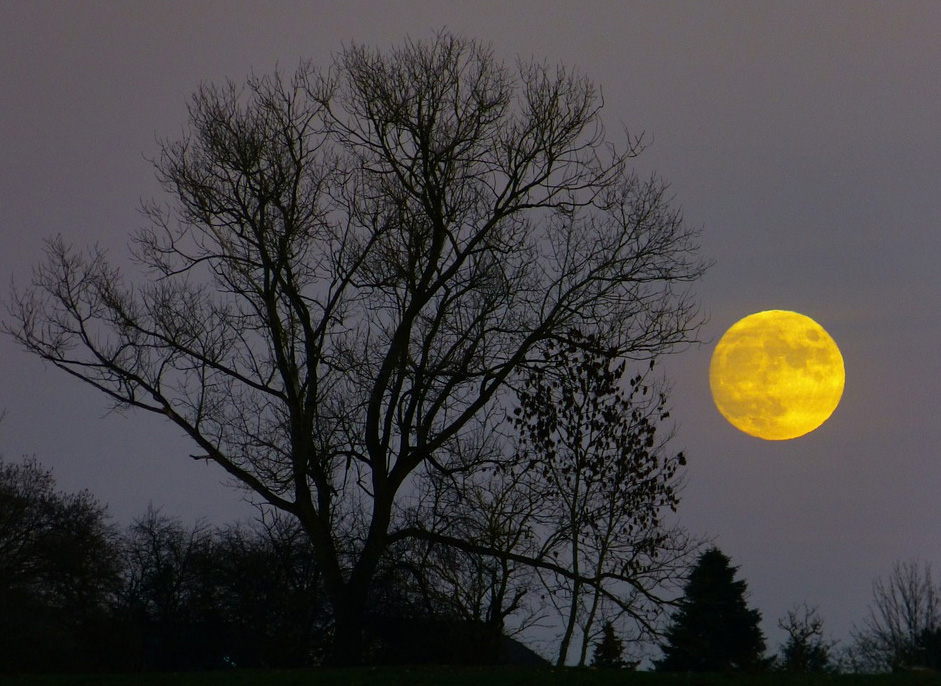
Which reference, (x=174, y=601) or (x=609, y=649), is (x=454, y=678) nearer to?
(x=609, y=649)

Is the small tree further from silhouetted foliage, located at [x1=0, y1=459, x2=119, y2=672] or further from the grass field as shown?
silhouetted foliage, located at [x1=0, y1=459, x2=119, y2=672]

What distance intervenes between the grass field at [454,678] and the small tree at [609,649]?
25.8 feet

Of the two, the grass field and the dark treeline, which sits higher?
the dark treeline

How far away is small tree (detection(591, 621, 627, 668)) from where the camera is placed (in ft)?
69.2

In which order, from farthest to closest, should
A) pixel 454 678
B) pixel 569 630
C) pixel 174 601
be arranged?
pixel 174 601, pixel 569 630, pixel 454 678

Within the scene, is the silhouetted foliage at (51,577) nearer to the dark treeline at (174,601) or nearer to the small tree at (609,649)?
the dark treeline at (174,601)

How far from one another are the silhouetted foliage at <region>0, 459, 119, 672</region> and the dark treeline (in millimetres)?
50

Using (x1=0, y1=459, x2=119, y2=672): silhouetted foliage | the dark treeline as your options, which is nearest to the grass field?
the dark treeline

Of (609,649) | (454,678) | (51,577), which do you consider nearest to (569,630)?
(609,649)

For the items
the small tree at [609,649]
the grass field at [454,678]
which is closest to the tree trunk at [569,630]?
the small tree at [609,649]

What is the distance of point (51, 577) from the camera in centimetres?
3878

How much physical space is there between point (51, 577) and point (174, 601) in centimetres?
665

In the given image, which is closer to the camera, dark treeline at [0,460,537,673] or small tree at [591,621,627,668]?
small tree at [591,621,627,668]

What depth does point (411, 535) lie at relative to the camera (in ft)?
57.8
